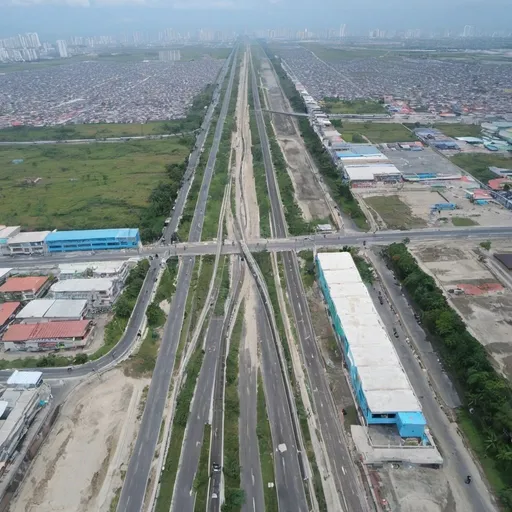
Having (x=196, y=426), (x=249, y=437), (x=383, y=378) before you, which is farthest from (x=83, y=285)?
(x=383, y=378)

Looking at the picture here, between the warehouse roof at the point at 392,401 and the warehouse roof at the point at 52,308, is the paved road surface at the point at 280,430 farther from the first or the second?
the warehouse roof at the point at 52,308

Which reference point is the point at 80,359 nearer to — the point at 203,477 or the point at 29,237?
the point at 203,477

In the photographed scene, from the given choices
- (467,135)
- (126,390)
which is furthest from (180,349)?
(467,135)

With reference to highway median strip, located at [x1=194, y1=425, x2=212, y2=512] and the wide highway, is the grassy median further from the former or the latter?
the wide highway

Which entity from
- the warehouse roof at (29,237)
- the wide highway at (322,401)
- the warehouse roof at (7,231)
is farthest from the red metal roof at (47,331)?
the wide highway at (322,401)

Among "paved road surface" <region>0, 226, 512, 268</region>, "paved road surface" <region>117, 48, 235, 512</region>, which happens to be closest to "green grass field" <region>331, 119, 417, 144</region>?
"paved road surface" <region>0, 226, 512, 268</region>

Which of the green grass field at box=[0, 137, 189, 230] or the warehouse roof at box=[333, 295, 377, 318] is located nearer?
the warehouse roof at box=[333, 295, 377, 318]
